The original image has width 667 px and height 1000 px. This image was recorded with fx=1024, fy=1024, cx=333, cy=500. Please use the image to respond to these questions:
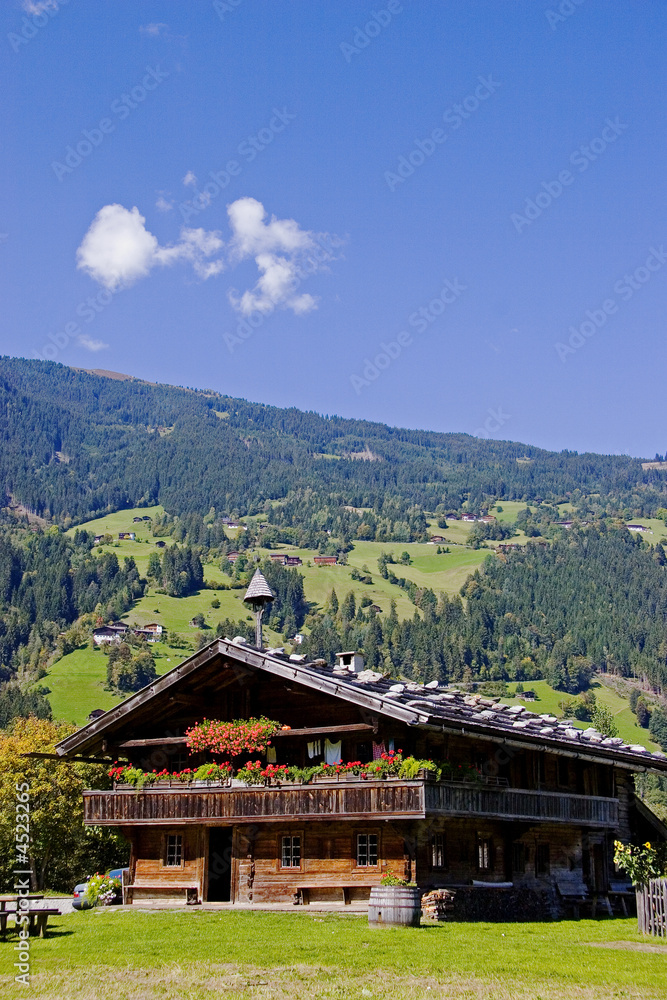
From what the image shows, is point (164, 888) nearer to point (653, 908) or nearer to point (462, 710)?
point (462, 710)

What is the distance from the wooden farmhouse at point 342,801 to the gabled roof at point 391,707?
8 cm

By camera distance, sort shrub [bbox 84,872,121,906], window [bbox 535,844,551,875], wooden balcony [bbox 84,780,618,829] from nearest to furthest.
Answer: wooden balcony [bbox 84,780,618,829] < shrub [bbox 84,872,121,906] < window [bbox 535,844,551,875]

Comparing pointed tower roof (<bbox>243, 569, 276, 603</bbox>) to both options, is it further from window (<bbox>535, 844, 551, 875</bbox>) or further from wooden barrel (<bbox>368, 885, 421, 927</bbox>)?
window (<bbox>535, 844, 551, 875</bbox>)

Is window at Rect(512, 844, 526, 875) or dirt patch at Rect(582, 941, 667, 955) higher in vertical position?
window at Rect(512, 844, 526, 875)

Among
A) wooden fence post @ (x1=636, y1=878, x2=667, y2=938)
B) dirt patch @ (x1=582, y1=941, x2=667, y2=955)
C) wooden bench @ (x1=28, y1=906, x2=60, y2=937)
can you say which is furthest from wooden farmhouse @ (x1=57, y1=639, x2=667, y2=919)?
wooden bench @ (x1=28, y1=906, x2=60, y2=937)

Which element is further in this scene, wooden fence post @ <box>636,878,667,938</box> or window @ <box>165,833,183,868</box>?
window @ <box>165,833,183,868</box>

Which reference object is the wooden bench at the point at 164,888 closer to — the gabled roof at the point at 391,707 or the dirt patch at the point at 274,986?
the gabled roof at the point at 391,707

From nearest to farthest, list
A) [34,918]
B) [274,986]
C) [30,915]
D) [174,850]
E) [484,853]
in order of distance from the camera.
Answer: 1. [274,986]
2. [30,915]
3. [34,918]
4. [484,853]
5. [174,850]

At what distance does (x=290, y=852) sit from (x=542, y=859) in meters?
10.3

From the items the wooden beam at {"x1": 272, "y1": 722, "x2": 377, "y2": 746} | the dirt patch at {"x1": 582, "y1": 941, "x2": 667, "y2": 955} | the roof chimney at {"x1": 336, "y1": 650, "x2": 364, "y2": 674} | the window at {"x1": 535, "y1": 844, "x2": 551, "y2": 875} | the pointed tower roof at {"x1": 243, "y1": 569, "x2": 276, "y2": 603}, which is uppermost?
the pointed tower roof at {"x1": 243, "y1": 569, "x2": 276, "y2": 603}

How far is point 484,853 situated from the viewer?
110 ft

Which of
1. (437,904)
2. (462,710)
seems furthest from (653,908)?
(462,710)

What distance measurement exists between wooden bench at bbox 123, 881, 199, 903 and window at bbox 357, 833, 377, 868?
19.0ft

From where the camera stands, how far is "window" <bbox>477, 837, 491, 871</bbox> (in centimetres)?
3325
